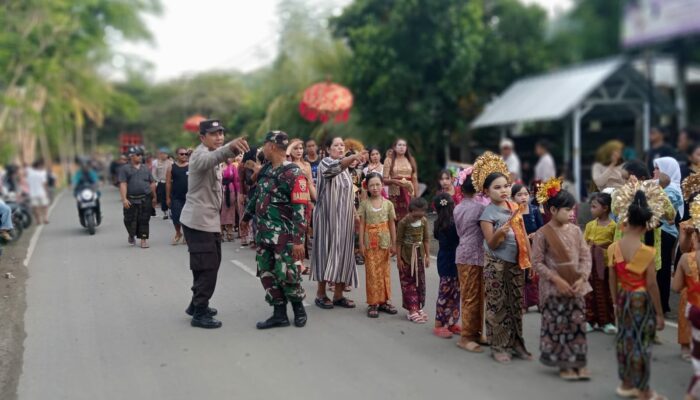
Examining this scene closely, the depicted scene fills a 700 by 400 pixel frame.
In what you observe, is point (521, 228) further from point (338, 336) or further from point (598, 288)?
point (338, 336)

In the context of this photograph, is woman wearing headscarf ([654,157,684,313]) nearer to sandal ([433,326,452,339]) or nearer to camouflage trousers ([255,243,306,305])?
sandal ([433,326,452,339])

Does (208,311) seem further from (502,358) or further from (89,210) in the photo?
(89,210)

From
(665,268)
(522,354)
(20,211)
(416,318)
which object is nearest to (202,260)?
(416,318)

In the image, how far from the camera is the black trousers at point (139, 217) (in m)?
Result: 9.85

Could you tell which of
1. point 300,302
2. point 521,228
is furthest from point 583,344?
point 300,302

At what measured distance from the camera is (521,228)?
247 inches

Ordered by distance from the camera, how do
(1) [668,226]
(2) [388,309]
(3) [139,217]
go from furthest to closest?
(3) [139,217] < (2) [388,309] < (1) [668,226]

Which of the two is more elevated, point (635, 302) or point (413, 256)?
point (413, 256)

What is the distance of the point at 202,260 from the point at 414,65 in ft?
49.6

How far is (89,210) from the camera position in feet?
40.8

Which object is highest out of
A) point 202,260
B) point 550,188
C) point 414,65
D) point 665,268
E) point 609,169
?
point 414,65

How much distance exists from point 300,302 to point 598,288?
2878mm

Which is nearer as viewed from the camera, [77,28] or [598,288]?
[598,288]

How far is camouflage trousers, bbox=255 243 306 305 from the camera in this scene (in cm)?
704
